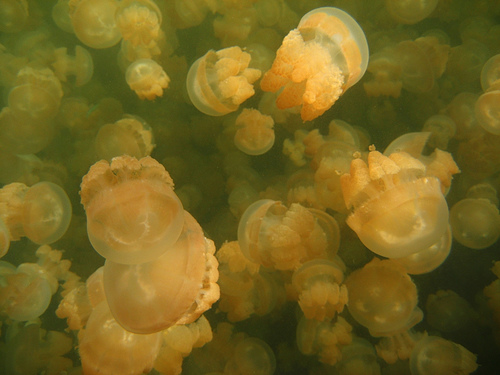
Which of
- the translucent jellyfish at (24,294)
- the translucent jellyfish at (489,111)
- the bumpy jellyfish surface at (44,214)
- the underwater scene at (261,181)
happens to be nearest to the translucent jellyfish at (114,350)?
the underwater scene at (261,181)

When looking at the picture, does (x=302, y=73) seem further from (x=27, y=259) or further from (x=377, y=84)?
(x=27, y=259)

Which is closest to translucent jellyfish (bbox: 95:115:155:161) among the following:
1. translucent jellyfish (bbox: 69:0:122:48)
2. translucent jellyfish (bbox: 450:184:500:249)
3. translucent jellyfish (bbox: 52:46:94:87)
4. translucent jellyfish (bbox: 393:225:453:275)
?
translucent jellyfish (bbox: 52:46:94:87)

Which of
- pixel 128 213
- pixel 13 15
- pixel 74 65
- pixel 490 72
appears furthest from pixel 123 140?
pixel 490 72

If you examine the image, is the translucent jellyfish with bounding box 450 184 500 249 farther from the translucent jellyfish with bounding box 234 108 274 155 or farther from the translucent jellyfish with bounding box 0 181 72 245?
the translucent jellyfish with bounding box 0 181 72 245

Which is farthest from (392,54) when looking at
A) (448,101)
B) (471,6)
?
(471,6)

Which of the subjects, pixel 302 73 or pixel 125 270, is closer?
pixel 125 270

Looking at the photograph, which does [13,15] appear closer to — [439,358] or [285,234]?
[285,234]
